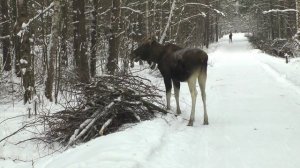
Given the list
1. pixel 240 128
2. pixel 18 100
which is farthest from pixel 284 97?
pixel 18 100

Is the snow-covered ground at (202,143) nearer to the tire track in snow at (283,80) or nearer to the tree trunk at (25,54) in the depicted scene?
the tree trunk at (25,54)

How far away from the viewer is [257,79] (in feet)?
60.1

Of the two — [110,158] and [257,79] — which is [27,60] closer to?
[110,158]

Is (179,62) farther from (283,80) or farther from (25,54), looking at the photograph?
(283,80)

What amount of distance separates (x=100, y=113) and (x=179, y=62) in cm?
216

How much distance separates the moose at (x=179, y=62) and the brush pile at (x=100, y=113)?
78cm

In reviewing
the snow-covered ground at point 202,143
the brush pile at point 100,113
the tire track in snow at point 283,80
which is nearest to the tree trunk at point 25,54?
the snow-covered ground at point 202,143

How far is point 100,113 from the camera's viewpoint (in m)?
8.52

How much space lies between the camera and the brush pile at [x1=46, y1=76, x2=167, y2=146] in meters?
8.38

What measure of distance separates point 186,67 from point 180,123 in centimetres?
120

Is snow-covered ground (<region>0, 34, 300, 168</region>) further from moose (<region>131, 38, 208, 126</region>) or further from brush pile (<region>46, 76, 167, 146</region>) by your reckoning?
moose (<region>131, 38, 208, 126</region>)

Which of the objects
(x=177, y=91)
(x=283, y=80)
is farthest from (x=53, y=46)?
(x=283, y=80)

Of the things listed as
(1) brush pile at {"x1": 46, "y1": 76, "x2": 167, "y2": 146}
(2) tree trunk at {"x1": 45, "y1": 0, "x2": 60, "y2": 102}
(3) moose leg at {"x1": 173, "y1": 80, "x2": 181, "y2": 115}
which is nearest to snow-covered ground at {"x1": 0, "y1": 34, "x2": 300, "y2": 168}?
(3) moose leg at {"x1": 173, "y1": 80, "x2": 181, "y2": 115}

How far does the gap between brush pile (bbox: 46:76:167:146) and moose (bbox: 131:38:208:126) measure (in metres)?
0.78
